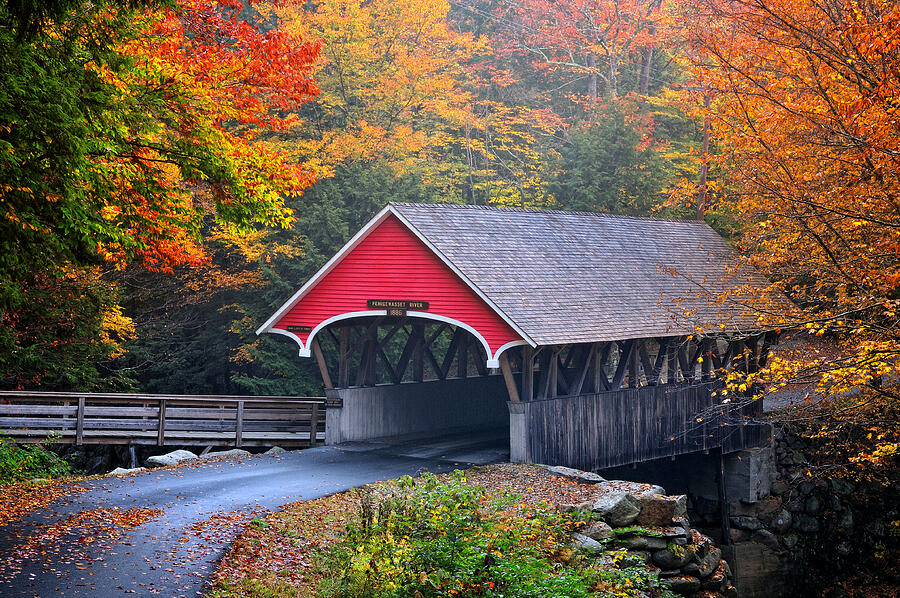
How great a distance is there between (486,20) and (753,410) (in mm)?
28533

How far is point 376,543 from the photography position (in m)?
9.70

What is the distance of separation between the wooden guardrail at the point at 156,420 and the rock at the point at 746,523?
10261 mm

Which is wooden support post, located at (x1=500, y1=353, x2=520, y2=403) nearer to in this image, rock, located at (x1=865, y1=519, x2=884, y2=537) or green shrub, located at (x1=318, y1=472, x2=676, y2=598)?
green shrub, located at (x1=318, y1=472, x2=676, y2=598)

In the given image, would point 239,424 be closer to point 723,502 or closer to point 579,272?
point 579,272

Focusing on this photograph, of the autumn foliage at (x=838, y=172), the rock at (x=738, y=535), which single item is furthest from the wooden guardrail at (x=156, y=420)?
the autumn foliage at (x=838, y=172)

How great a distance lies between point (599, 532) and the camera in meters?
12.4

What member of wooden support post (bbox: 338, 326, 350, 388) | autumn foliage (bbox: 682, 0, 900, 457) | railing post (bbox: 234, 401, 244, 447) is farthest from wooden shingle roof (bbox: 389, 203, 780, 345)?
railing post (bbox: 234, 401, 244, 447)

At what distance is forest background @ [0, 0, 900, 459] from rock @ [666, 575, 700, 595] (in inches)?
120

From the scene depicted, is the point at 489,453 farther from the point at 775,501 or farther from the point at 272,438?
the point at 775,501

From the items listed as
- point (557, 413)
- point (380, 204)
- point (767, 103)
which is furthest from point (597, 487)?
point (380, 204)

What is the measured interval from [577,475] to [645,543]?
2634 mm

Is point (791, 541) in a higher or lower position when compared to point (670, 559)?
lower

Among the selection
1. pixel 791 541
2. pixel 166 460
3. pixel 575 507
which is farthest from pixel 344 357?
pixel 791 541

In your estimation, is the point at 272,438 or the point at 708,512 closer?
the point at 272,438
